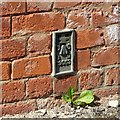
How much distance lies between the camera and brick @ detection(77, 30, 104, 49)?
2031 millimetres

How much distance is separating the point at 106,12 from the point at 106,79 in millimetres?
313

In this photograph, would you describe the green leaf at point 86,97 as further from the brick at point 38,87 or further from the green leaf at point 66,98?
the brick at point 38,87

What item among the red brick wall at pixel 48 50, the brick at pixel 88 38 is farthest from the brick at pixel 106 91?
the brick at pixel 88 38

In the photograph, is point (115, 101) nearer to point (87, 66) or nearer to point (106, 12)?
point (87, 66)

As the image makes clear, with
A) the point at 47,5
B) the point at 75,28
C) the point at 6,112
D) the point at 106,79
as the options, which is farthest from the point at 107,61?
the point at 6,112

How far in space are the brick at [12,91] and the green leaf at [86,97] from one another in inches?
10.1

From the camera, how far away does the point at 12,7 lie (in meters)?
1.91

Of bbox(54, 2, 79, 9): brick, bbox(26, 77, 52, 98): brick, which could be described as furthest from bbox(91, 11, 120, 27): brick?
bbox(26, 77, 52, 98): brick

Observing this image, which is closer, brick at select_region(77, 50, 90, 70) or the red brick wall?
the red brick wall

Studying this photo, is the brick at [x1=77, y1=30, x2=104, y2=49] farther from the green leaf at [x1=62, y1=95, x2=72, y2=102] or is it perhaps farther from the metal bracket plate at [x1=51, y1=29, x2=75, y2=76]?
the green leaf at [x1=62, y1=95, x2=72, y2=102]

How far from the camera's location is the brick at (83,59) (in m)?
2.05

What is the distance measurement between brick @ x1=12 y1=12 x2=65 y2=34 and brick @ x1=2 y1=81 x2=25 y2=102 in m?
0.23

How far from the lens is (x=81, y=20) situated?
2018 mm

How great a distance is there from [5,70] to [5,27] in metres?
0.19
